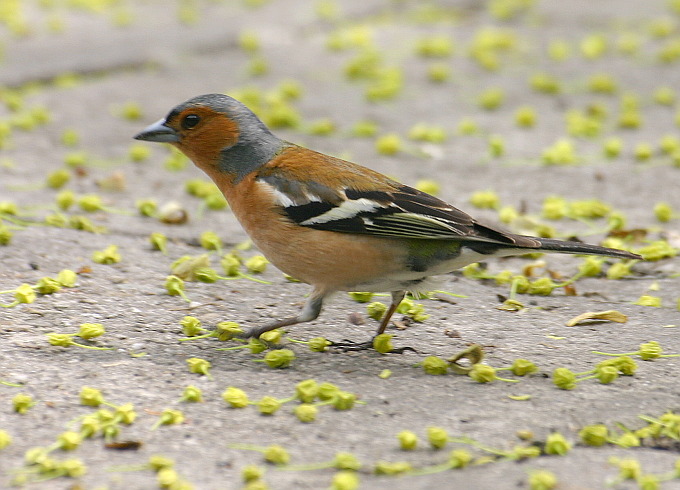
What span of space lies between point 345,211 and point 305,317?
1.61 ft

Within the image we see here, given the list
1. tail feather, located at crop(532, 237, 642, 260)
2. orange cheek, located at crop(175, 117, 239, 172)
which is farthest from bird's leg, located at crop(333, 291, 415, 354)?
orange cheek, located at crop(175, 117, 239, 172)

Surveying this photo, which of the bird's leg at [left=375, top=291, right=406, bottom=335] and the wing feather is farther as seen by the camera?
the bird's leg at [left=375, top=291, right=406, bottom=335]

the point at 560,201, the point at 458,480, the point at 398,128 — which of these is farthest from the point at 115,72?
the point at 458,480

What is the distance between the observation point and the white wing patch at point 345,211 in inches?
162

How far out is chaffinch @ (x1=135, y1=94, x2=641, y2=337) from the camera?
407 centimetres

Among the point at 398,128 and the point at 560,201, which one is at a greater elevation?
the point at 398,128

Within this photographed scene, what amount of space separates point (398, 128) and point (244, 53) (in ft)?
8.04

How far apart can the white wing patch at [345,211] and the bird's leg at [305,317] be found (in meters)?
0.31

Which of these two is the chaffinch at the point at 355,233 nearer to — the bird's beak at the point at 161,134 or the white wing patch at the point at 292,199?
the white wing patch at the point at 292,199

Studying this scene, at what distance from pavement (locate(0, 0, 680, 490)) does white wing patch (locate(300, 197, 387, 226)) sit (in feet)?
1.90

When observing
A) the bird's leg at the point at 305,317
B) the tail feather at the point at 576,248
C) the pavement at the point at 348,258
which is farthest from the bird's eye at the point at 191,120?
the tail feather at the point at 576,248

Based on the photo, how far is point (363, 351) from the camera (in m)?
4.24

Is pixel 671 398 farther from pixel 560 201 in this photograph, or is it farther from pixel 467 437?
pixel 560 201

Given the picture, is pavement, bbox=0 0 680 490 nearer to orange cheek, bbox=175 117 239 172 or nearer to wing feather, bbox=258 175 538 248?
wing feather, bbox=258 175 538 248
